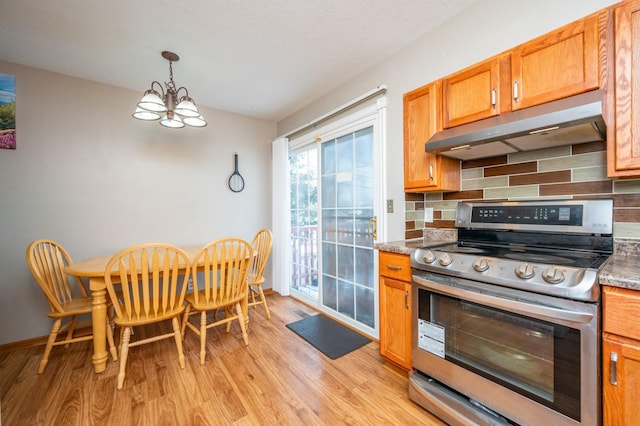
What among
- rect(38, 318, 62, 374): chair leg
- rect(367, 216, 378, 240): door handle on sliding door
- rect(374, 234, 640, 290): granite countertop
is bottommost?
rect(38, 318, 62, 374): chair leg

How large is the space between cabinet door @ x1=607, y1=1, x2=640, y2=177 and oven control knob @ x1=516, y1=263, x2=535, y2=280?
58cm

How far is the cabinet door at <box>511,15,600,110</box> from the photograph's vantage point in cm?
120

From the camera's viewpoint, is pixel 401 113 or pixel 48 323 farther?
pixel 48 323

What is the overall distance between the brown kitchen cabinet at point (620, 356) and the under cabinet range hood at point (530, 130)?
72 centimetres

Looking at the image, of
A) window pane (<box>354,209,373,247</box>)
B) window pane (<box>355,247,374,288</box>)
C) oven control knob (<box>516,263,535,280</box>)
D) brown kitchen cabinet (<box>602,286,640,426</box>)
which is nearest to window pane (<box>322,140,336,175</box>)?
window pane (<box>354,209,373,247</box>)

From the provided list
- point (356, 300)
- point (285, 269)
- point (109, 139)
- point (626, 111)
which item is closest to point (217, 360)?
point (356, 300)

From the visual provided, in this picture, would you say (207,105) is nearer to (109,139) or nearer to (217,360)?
(109,139)

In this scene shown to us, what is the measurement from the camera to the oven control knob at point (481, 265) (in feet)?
4.21

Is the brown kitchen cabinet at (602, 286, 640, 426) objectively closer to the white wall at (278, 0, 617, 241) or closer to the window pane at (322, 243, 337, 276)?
the white wall at (278, 0, 617, 241)

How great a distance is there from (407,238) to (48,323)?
340 cm

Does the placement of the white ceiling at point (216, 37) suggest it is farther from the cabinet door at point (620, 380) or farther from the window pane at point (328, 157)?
the cabinet door at point (620, 380)

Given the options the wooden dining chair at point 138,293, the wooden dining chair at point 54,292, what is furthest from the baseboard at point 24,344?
the wooden dining chair at point 138,293

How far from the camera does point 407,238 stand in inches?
85.2

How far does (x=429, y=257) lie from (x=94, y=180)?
3.21 m
